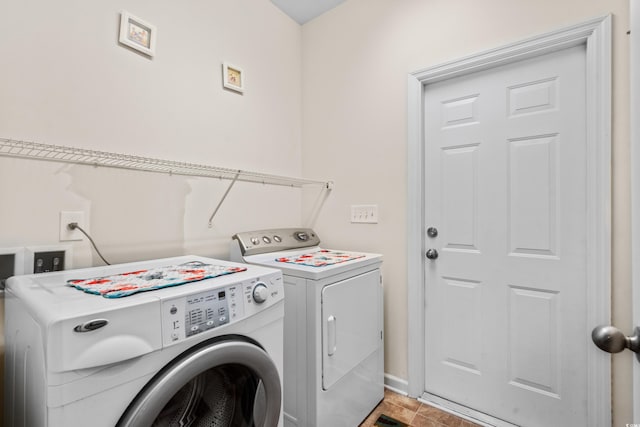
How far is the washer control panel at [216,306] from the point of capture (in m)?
0.81

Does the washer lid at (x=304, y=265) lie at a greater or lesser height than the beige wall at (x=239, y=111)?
lesser

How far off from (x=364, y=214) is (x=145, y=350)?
157 centimetres

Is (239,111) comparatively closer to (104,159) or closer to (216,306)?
(104,159)

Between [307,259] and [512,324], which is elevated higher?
[307,259]

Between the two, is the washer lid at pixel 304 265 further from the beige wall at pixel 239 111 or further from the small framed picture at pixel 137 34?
the small framed picture at pixel 137 34

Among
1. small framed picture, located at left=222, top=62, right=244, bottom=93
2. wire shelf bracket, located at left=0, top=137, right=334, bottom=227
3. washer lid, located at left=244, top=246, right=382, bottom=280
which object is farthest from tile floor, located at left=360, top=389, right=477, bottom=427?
small framed picture, located at left=222, top=62, right=244, bottom=93

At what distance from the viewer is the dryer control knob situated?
1023 millimetres

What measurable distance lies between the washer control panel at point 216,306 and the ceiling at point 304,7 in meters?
2.06

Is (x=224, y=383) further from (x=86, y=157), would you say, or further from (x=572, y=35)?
(x=572, y=35)

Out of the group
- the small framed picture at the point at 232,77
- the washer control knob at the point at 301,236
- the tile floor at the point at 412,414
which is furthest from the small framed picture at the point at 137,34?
the tile floor at the point at 412,414

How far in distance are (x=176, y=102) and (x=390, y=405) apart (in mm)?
2103

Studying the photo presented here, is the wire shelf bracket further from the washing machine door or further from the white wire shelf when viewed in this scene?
the washing machine door

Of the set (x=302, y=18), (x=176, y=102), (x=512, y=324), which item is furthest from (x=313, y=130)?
(x=512, y=324)

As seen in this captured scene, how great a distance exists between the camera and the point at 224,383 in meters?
1.04
